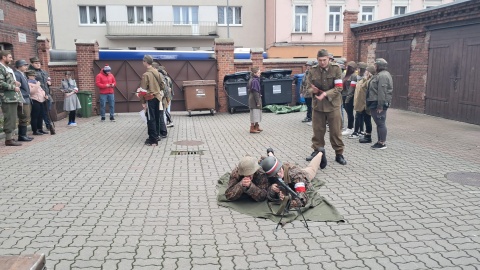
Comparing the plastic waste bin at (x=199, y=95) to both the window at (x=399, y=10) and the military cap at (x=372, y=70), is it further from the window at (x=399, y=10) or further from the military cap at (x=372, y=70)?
the window at (x=399, y=10)

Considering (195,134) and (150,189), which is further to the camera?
(195,134)

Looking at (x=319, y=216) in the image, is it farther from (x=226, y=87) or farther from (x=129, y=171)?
(x=226, y=87)

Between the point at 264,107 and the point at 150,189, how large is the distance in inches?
416

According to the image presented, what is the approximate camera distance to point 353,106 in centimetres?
976

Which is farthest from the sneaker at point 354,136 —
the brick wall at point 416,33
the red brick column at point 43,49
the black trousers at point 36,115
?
the red brick column at point 43,49

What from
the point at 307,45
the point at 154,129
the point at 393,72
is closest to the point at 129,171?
the point at 154,129

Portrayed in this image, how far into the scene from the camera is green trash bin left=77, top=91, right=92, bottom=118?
14.4 meters

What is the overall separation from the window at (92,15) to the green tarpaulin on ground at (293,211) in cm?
3166

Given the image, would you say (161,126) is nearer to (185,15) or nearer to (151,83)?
(151,83)

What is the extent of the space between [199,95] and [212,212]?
414 inches

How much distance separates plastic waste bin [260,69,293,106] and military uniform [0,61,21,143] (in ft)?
30.8

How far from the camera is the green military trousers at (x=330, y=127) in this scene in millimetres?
7031

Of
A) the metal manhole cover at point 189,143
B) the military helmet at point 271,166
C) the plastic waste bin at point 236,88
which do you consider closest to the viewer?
the military helmet at point 271,166

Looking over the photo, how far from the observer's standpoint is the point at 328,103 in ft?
22.8
